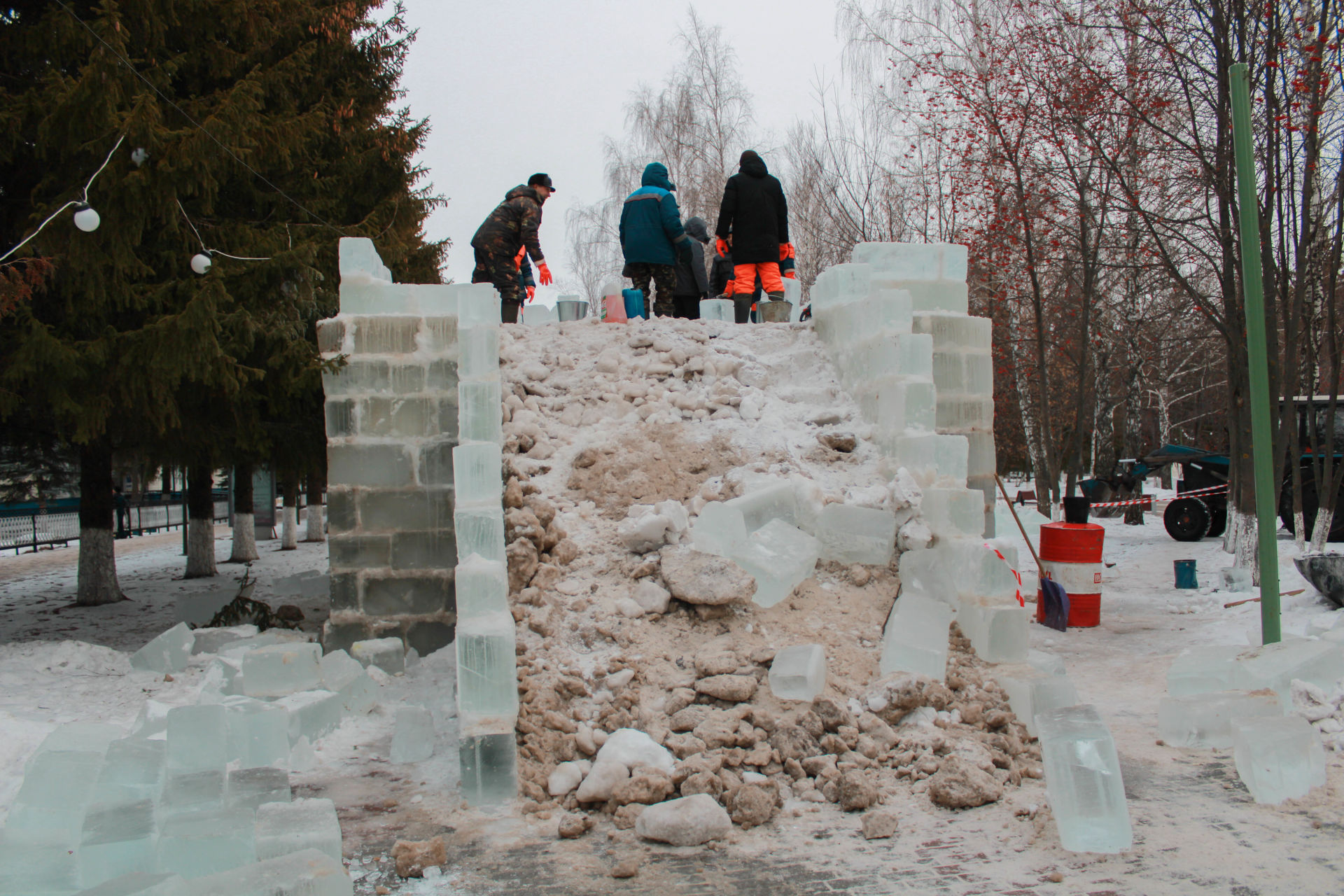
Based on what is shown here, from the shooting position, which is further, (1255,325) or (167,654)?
(167,654)

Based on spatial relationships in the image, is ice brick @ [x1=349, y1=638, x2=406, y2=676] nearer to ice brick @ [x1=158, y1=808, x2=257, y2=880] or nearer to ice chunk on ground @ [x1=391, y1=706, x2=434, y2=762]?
ice chunk on ground @ [x1=391, y1=706, x2=434, y2=762]

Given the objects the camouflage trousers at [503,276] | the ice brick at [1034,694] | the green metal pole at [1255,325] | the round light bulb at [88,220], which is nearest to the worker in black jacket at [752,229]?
the camouflage trousers at [503,276]

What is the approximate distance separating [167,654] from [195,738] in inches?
87.0

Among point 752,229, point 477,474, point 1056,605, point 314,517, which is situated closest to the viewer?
point 477,474

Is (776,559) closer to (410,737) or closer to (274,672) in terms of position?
(410,737)

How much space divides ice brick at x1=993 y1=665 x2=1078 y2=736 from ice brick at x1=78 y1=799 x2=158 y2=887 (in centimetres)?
326

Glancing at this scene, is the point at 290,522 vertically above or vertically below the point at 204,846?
above

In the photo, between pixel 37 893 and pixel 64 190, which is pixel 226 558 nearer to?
pixel 64 190

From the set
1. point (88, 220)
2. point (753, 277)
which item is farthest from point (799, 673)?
point (753, 277)

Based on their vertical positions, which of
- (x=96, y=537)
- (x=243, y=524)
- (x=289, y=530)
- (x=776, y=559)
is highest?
(x=776, y=559)

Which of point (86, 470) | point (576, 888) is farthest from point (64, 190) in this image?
point (576, 888)

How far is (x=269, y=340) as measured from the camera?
20.8 feet

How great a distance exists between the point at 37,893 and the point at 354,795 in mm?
1140

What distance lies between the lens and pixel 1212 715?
Answer: 149 inches
